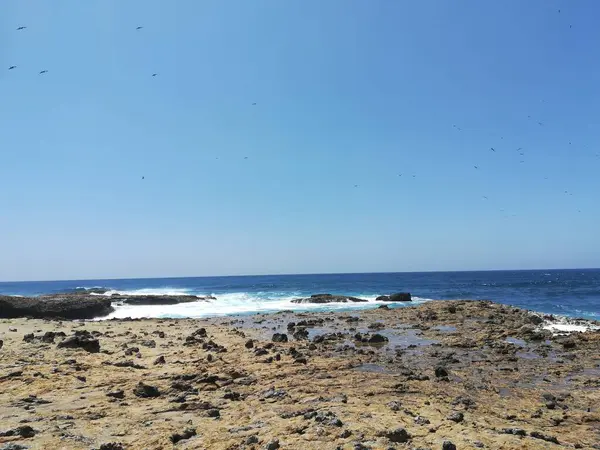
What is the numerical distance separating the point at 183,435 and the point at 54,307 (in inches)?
1478

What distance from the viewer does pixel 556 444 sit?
6.57 meters

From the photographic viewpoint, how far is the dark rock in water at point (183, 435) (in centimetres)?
656

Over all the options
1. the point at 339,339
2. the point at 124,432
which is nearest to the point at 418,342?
the point at 339,339

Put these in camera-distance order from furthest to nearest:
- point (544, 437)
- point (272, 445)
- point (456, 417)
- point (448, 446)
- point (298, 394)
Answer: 1. point (298, 394)
2. point (456, 417)
3. point (544, 437)
4. point (272, 445)
5. point (448, 446)

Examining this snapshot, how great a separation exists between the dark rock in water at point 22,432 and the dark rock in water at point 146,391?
99.0 inches

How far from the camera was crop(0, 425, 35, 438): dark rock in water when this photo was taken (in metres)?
6.51

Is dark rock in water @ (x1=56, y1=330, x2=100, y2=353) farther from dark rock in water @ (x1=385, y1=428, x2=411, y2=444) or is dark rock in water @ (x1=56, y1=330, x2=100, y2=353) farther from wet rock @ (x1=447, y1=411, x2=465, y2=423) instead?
wet rock @ (x1=447, y1=411, x2=465, y2=423)

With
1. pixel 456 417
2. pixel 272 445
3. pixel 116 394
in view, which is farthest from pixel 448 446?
pixel 116 394

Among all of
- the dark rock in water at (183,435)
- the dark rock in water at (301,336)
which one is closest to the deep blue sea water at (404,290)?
the dark rock in water at (301,336)

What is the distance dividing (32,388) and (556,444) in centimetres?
1035

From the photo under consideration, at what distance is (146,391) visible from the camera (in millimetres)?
9133

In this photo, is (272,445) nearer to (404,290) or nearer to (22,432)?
(22,432)

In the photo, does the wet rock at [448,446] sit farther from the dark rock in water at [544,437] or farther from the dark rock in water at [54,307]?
the dark rock in water at [54,307]

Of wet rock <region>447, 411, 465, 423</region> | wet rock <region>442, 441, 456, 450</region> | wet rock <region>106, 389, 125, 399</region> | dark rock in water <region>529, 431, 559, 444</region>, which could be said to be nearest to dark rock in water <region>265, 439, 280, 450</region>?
wet rock <region>442, 441, 456, 450</region>
